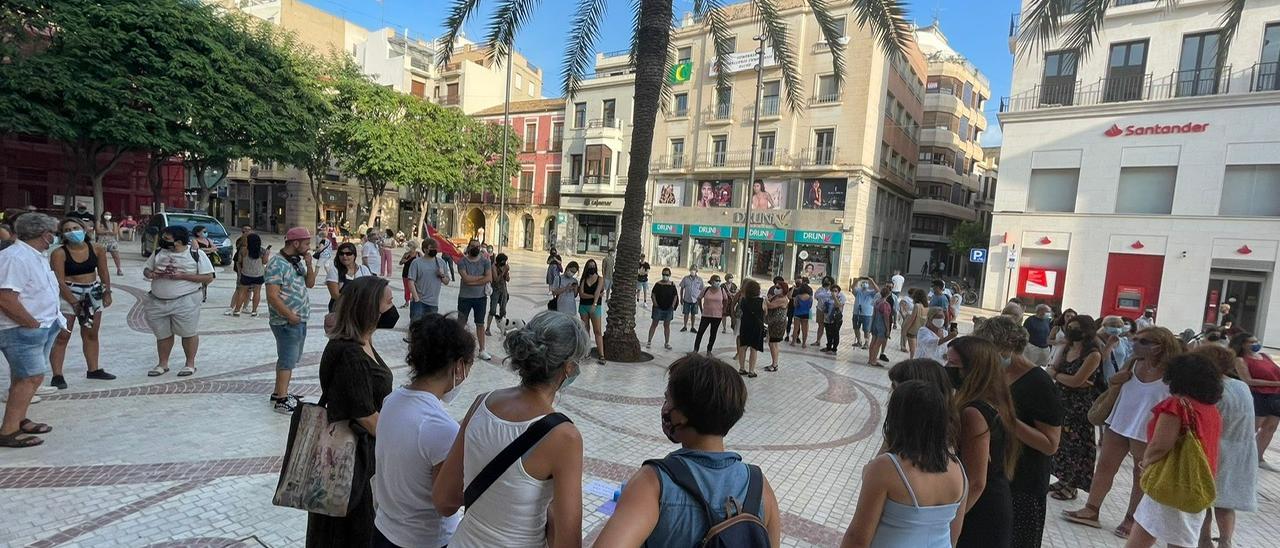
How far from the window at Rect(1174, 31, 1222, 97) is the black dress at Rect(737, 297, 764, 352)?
21.7 meters

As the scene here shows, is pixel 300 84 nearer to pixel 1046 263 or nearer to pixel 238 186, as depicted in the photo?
pixel 238 186

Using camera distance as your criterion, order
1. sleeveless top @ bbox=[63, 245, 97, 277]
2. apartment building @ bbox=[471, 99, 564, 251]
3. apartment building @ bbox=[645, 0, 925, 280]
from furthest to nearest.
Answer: apartment building @ bbox=[471, 99, 564, 251], apartment building @ bbox=[645, 0, 925, 280], sleeveless top @ bbox=[63, 245, 97, 277]

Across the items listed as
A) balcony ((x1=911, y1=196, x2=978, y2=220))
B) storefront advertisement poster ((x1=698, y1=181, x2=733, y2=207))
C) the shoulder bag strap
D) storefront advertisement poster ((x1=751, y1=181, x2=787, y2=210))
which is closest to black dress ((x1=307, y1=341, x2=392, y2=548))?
the shoulder bag strap

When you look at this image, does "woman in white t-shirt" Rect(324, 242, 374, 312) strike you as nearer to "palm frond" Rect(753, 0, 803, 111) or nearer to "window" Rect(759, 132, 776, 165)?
"palm frond" Rect(753, 0, 803, 111)

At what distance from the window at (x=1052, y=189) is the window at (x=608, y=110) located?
25236 millimetres

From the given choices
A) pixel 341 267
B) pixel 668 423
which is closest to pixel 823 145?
pixel 341 267

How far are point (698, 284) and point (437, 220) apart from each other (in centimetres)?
4059

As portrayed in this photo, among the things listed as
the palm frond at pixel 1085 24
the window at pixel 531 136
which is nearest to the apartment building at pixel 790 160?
the window at pixel 531 136

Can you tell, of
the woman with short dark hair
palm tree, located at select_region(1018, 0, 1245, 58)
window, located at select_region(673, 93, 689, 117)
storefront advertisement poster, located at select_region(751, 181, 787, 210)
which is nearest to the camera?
the woman with short dark hair

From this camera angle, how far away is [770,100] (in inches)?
1346

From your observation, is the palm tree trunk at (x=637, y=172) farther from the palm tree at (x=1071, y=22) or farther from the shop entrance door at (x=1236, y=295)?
the shop entrance door at (x=1236, y=295)

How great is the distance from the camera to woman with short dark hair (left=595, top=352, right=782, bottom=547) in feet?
5.02

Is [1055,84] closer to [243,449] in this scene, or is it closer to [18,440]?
[243,449]

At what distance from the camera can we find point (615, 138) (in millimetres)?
39719
